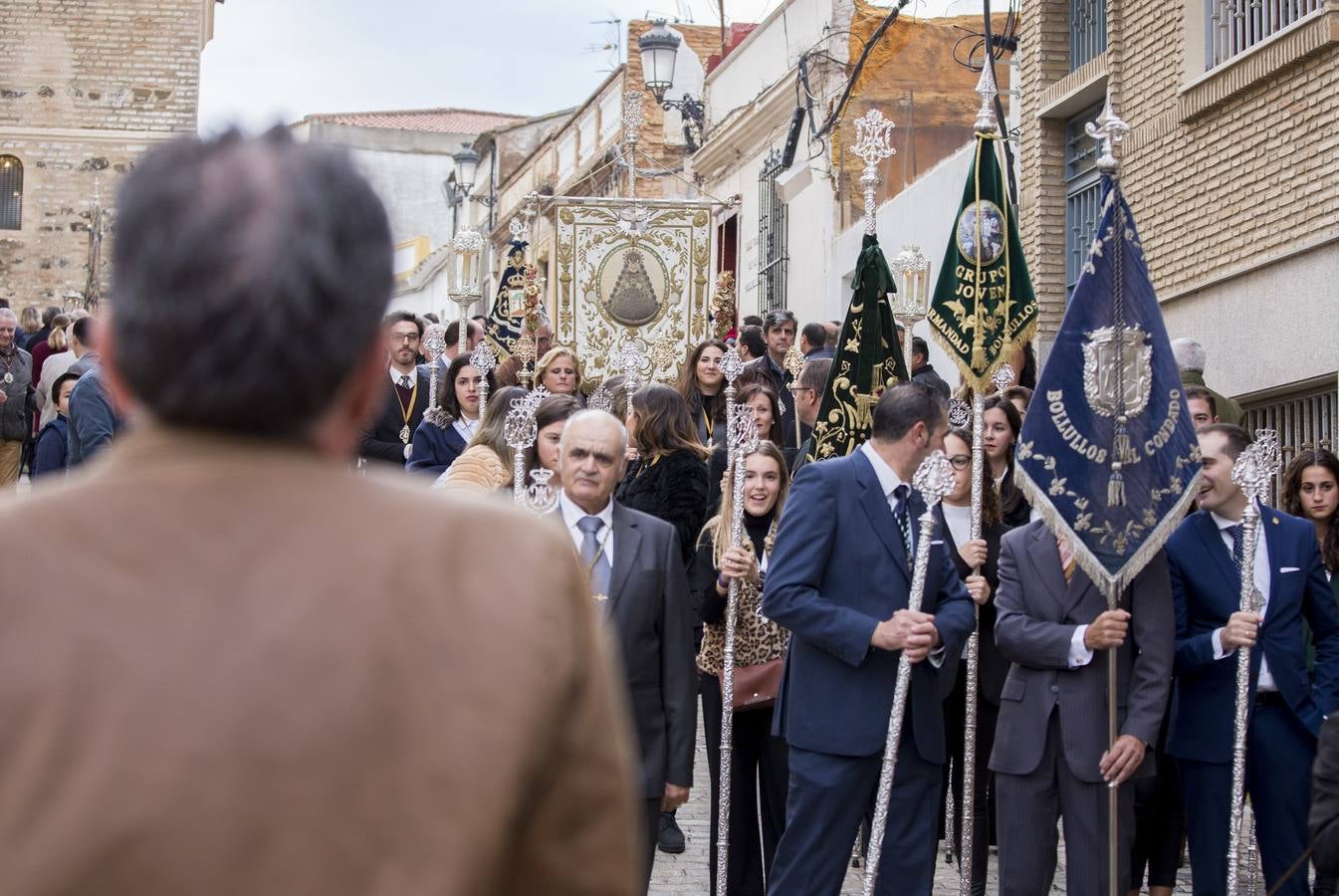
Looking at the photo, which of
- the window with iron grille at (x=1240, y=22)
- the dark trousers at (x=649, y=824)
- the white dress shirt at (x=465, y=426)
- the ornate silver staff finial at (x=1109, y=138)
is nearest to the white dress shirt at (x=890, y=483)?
the dark trousers at (x=649, y=824)

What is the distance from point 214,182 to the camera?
183 centimetres

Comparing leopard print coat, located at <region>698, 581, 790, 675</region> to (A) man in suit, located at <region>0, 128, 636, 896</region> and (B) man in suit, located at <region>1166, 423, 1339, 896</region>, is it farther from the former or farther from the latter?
(A) man in suit, located at <region>0, 128, 636, 896</region>

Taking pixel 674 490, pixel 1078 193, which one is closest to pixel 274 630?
pixel 674 490

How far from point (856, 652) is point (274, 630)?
4.93 metres

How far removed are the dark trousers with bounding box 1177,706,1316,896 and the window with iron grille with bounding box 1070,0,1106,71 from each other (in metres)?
9.20

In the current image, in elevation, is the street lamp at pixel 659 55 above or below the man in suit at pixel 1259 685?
above

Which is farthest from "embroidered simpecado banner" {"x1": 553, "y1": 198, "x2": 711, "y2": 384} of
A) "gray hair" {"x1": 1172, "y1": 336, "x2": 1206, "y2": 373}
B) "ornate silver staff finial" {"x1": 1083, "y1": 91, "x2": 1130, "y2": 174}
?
"ornate silver staff finial" {"x1": 1083, "y1": 91, "x2": 1130, "y2": 174}

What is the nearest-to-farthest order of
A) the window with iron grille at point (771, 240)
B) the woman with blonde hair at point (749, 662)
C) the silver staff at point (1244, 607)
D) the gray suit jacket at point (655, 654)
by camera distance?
the gray suit jacket at point (655, 654) → the silver staff at point (1244, 607) → the woman with blonde hair at point (749, 662) → the window with iron grille at point (771, 240)

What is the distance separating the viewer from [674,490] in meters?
9.33

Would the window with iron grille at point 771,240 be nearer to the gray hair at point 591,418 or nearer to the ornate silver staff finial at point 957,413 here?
the ornate silver staff finial at point 957,413

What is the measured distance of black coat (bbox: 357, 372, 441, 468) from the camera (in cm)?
1126

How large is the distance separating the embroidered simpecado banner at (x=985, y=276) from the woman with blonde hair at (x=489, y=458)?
6.76 ft

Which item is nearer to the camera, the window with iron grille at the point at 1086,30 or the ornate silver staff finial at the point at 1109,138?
the ornate silver staff finial at the point at 1109,138

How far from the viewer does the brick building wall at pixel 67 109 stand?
41.8 meters
